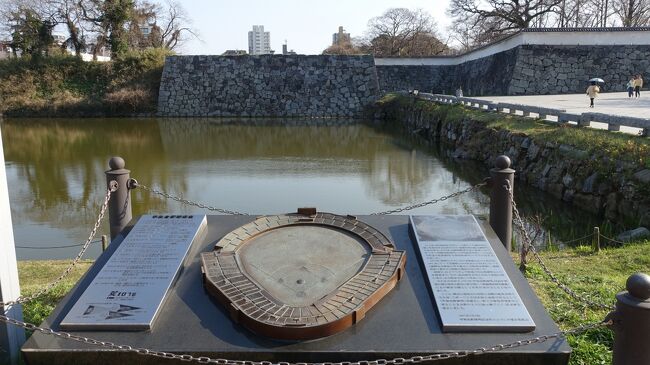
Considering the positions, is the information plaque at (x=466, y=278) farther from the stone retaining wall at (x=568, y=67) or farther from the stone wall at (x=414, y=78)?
the stone wall at (x=414, y=78)

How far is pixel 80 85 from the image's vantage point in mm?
32250

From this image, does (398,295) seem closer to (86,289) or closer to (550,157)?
(86,289)

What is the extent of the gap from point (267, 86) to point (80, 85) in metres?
11.6

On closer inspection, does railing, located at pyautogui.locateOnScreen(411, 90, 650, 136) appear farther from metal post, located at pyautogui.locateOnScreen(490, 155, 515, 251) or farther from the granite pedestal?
the granite pedestal

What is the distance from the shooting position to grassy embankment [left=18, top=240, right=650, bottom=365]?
3.31 m

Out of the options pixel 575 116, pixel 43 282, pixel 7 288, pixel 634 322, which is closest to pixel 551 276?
pixel 634 322

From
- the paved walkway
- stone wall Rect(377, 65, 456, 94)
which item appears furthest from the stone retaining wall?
stone wall Rect(377, 65, 456, 94)

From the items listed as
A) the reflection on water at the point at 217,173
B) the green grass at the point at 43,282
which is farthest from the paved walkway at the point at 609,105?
the green grass at the point at 43,282

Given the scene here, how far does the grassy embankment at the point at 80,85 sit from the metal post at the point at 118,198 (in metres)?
28.5

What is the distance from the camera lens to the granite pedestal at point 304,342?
2371mm

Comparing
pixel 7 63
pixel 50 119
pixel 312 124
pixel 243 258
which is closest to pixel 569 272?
pixel 243 258

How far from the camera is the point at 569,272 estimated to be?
4910mm

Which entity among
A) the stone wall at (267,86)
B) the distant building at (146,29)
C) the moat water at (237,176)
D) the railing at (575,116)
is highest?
the distant building at (146,29)

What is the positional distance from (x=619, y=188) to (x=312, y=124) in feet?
63.8
